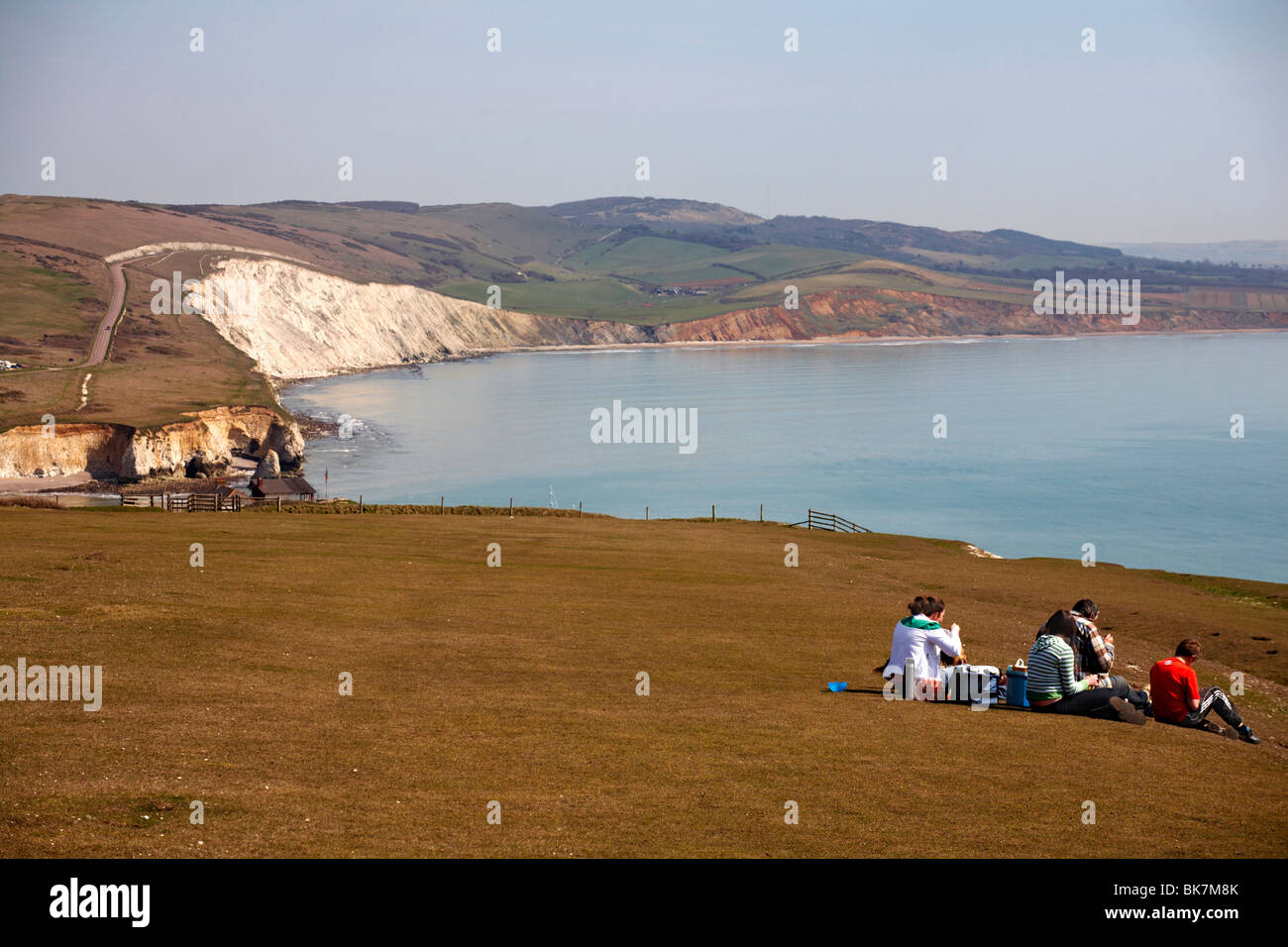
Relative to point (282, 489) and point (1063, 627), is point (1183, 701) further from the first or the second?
point (282, 489)

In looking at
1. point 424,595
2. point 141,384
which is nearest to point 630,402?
point 141,384

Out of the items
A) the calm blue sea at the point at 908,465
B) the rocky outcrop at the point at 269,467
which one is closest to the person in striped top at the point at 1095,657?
the calm blue sea at the point at 908,465

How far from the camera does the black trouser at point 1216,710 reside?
17.1 meters

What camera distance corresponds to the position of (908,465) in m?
120

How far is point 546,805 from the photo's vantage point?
12.0m

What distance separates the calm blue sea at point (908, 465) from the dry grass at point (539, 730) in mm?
59993

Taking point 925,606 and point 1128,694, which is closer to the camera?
point 1128,694

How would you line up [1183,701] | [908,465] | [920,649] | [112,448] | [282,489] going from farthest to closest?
1. [908,465]
2. [112,448]
3. [282,489]
4. [920,649]
5. [1183,701]

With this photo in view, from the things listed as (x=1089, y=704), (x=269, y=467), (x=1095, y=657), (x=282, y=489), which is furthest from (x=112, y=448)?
(x=1089, y=704)

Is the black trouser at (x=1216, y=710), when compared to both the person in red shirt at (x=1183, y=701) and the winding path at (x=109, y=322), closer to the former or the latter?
the person in red shirt at (x=1183, y=701)

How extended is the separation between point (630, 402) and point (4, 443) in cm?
10101

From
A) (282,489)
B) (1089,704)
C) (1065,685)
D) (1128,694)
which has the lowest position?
(1089,704)

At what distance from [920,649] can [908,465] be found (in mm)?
105064

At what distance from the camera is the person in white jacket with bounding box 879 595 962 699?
1781 cm
